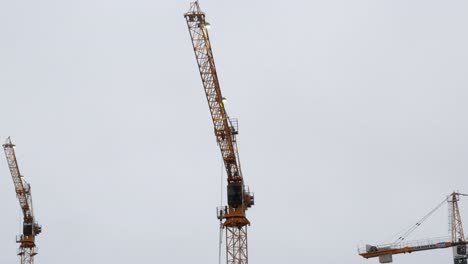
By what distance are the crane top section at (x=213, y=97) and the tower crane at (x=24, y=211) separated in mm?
54744

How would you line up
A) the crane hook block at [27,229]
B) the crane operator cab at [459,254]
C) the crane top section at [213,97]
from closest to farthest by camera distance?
1. the crane top section at [213,97]
2. the crane operator cab at [459,254]
3. the crane hook block at [27,229]

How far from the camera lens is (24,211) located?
15875cm

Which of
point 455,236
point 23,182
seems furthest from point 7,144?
point 455,236

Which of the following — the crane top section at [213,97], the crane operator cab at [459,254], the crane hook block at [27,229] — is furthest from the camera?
the crane hook block at [27,229]

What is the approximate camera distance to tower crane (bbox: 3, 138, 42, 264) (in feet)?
514

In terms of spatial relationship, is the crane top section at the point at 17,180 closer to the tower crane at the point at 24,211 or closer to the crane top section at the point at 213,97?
the tower crane at the point at 24,211

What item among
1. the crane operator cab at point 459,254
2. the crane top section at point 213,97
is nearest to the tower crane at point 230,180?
the crane top section at point 213,97

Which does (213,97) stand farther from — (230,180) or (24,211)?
(24,211)

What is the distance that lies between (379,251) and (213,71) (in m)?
65.0

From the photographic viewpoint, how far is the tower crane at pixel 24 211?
514 ft

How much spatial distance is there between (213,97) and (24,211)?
203 ft

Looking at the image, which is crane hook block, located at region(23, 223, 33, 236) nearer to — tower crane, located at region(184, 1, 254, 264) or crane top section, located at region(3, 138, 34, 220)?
crane top section, located at region(3, 138, 34, 220)

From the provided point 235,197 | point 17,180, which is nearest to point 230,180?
point 235,197

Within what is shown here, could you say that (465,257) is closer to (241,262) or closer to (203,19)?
(241,262)
